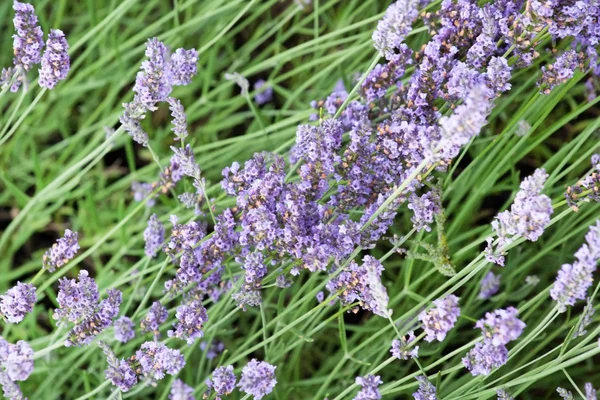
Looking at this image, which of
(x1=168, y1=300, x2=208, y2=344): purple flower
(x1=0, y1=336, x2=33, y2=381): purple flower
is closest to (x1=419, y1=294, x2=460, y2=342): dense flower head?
(x1=168, y1=300, x2=208, y2=344): purple flower

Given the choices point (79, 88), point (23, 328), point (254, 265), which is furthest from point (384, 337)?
point (79, 88)

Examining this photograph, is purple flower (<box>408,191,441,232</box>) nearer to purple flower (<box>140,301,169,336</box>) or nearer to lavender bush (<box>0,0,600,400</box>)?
lavender bush (<box>0,0,600,400</box>)

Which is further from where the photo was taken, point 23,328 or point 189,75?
point 23,328

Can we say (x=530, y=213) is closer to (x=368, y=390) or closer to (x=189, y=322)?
(x=368, y=390)

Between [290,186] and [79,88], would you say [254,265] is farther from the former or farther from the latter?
[79,88]

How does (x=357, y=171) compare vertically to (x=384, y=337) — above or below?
above

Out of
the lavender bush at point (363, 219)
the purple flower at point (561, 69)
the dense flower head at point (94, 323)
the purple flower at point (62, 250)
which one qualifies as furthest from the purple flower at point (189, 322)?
the purple flower at point (561, 69)
